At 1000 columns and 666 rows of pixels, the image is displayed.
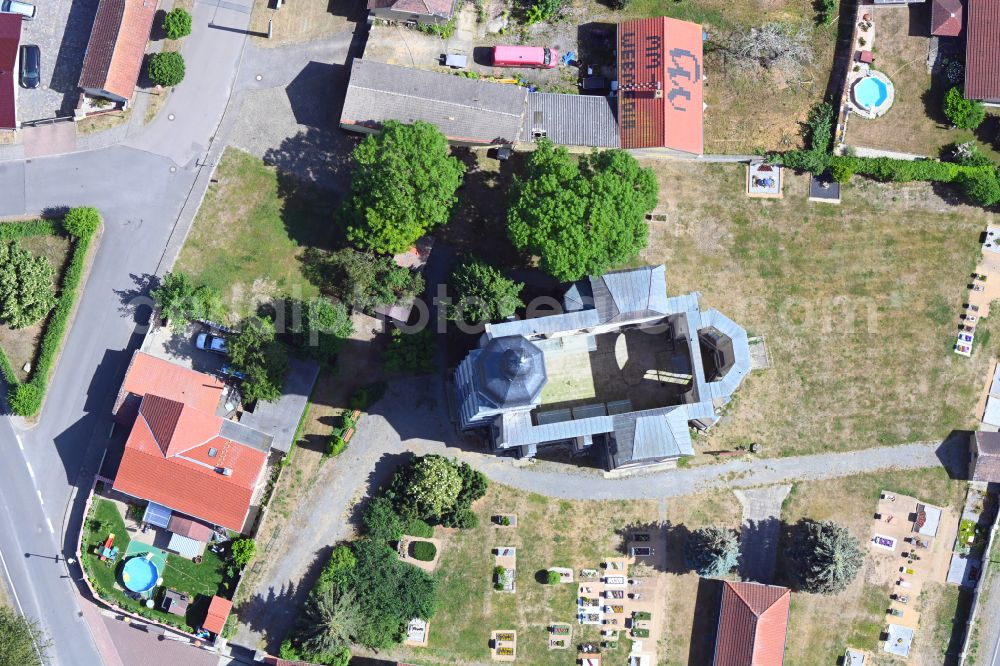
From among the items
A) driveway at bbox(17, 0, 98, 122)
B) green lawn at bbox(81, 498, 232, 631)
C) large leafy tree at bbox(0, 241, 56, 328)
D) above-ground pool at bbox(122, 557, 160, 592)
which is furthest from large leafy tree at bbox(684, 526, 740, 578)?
driveway at bbox(17, 0, 98, 122)

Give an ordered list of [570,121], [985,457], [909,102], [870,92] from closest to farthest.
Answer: [570,121]
[985,457]
[870,92]
[909,102]

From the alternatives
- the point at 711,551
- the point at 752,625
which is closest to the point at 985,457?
the point at 752,625

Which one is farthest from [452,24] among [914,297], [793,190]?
[914,297]

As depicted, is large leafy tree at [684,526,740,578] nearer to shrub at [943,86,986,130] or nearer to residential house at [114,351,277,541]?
residential house at [114,351,277,541]

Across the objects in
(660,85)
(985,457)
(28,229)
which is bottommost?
(985,457)

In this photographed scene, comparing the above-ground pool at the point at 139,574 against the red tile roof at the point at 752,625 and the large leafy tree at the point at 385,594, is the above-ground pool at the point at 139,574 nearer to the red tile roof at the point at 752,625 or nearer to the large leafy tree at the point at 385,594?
the large leafy tree at the point at 385,594

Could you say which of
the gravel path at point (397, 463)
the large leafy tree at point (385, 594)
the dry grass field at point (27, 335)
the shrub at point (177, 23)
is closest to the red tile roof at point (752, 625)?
the gravel path at point (397, 463)

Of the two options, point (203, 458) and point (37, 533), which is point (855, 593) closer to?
point (203, 458)

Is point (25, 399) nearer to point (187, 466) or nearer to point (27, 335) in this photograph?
point (27, 335)
